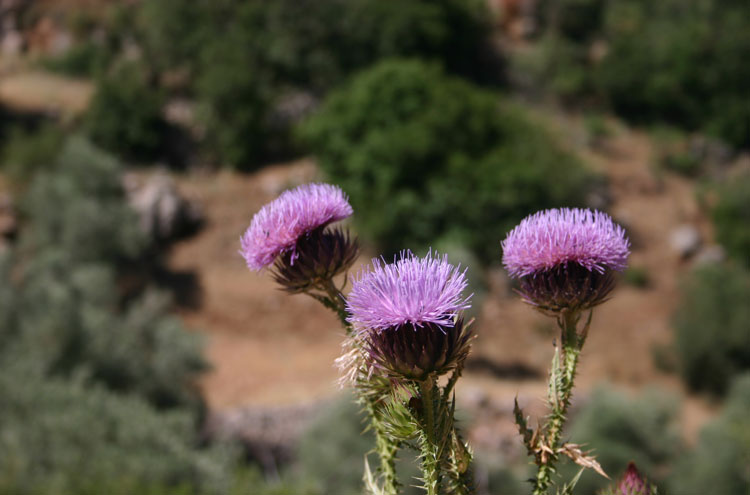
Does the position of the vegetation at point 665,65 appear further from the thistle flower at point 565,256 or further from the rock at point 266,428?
the thistle flower at point 565,256

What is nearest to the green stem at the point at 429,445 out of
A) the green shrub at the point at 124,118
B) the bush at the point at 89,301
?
the bush at the point at 89,301

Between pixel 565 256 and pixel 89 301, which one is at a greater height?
pixel 89 301

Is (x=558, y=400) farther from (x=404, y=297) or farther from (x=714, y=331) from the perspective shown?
(x=714, y=331)

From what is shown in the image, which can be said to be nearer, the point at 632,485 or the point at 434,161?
the point at 632,485

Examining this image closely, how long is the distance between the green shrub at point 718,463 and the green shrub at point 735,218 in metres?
7.97

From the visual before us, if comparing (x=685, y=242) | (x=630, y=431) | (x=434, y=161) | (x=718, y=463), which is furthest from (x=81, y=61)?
(x=718, y=463)

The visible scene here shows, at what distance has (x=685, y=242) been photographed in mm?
16672

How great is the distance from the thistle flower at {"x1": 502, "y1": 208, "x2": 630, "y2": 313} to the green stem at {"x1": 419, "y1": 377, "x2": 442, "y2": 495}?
439 mm

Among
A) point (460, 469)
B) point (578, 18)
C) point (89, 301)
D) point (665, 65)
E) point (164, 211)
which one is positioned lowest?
point (460, 469)

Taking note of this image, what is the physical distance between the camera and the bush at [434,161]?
15.1 meters

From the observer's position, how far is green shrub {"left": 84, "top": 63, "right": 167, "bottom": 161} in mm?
18656

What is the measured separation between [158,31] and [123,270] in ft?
33.8

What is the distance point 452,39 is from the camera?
22875 mm

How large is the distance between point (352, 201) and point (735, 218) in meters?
9.11
